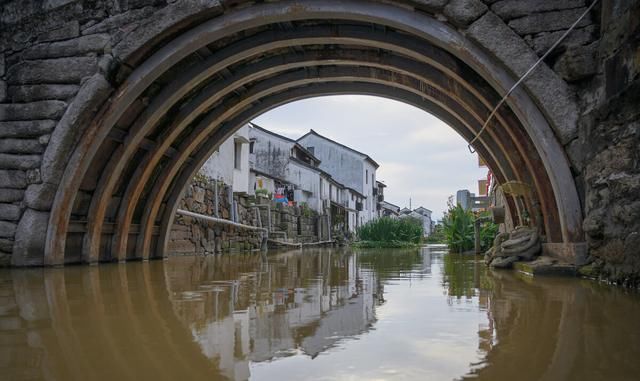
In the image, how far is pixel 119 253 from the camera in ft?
22.8

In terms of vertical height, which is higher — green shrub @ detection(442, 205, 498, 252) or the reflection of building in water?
green shrub @ detection(442, 205, 498, 252)

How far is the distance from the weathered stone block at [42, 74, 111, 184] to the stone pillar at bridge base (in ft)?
16.2

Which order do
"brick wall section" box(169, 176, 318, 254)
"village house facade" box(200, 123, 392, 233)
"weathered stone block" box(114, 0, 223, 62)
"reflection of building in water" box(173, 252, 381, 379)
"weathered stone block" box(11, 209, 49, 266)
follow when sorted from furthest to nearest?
"village house facade" box(200, 123, 392, 233) → "brick wall section" box(169, 176, 318, 254) → "weathered stone block" box(11, 209, 49, 266) → "weathered stone block" box(114, 0, 223, 62) → "reflection of building in water" box(173, 252, 381, 379)

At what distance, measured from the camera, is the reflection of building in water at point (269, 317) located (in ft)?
5.91

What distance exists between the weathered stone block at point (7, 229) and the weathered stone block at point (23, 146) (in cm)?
83

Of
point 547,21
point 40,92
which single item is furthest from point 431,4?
point 40,92

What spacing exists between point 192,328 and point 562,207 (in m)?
3.45

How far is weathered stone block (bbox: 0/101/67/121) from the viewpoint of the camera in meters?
5.62

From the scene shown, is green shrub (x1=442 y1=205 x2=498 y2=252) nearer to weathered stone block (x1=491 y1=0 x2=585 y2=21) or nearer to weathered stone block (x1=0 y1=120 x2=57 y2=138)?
weathered stone block (x1=491 y1=0 x2=585 y2=21)

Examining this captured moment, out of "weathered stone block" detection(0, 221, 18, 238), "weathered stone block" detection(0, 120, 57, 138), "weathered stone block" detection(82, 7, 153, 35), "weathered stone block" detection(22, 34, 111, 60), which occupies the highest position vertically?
"weathered stone block" detection(82, 7, 153, 35)

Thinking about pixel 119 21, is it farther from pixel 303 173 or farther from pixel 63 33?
pixel 303 173

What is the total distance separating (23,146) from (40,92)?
649 millimetres

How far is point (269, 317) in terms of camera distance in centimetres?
249

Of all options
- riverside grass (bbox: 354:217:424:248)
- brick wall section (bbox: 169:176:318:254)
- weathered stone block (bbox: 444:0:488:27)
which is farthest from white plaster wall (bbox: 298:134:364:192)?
weathered stone block (bbox: 444:0:488:27)
